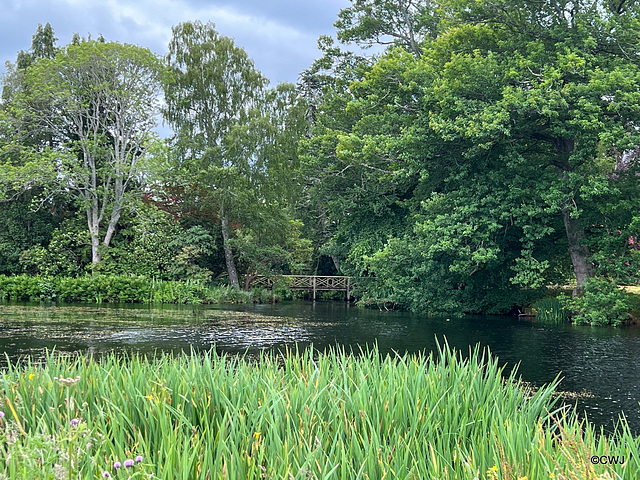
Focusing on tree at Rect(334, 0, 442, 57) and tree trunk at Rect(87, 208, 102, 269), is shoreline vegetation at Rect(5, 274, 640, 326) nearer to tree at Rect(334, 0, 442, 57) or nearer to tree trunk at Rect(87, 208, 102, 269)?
tree trunk at Rect(87, 208, 102, 269)

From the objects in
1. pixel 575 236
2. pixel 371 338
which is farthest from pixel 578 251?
pixel 371 338

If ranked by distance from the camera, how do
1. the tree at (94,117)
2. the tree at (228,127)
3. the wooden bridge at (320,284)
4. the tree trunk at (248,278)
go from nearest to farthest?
the tree at (94,117), the tree at (228,127), the tree trunk at (248,278), the wooden bridge at (320,284)

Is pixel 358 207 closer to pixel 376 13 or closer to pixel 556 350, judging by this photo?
pixel 376 13

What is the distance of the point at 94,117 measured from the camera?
29.1m

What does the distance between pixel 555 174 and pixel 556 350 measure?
315 inches

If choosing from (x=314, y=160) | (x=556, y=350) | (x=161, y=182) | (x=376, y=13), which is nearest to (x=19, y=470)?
(x=556, y=350)

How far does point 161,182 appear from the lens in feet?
96.7

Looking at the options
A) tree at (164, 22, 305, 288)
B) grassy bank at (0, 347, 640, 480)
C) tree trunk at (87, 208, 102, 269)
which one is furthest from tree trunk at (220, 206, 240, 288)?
grassy bank at (0, 347, 640, 480)

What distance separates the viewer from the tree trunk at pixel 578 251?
60.8 ft

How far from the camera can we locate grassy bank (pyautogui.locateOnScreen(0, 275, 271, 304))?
2523cm

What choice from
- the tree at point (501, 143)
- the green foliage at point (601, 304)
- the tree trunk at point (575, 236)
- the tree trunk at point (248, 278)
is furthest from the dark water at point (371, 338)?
the tree trunk at point (248, 278)

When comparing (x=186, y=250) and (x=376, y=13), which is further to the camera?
(x=186, y=250)

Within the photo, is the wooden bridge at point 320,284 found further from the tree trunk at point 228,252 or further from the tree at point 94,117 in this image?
the tree at point 94,117

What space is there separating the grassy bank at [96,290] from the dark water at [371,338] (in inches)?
212
